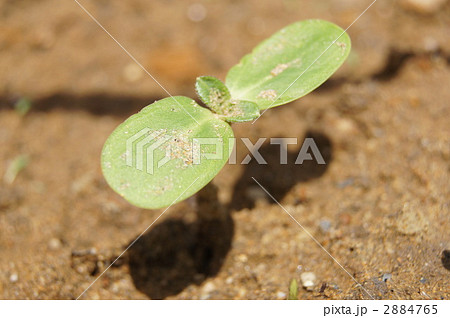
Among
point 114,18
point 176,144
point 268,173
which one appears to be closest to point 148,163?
point 176,144

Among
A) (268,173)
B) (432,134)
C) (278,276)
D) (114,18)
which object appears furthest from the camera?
(114,18)

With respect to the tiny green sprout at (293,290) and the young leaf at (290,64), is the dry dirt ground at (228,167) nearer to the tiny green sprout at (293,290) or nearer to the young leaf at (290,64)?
the tiny green sprout at (293,290)

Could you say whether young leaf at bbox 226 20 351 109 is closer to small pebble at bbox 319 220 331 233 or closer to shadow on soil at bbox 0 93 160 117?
small pebble at bbox 319 220 331 233

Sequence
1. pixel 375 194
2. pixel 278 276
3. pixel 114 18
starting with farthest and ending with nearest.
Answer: pixel 114 18
pixel 375 194
pixel 278 276

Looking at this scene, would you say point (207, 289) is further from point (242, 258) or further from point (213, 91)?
point (213, 91)

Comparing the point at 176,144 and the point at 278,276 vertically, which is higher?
→ the point at 176,144

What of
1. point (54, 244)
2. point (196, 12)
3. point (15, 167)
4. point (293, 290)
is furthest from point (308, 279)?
point (196, 12)
